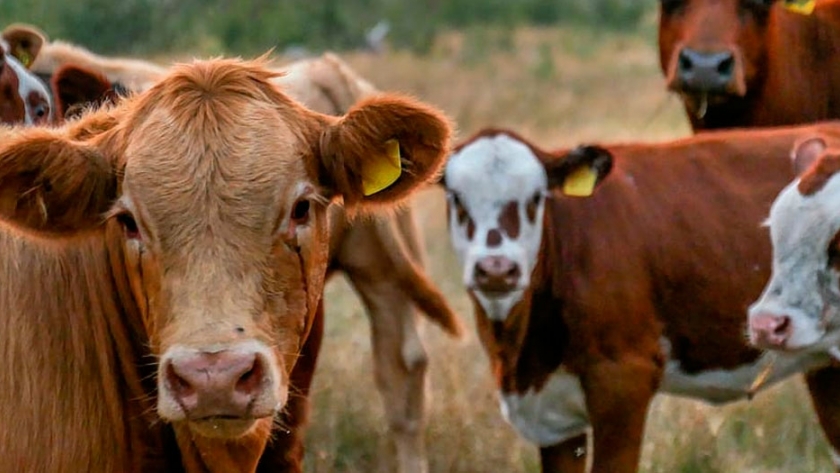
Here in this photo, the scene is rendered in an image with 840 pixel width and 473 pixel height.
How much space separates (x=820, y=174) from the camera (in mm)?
5008

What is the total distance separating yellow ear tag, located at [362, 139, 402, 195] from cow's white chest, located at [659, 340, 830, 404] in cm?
193

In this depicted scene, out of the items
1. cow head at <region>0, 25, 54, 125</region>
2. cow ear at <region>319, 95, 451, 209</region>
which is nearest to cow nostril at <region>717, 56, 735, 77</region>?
cow head at <region>0, 25, 54, 125</region>

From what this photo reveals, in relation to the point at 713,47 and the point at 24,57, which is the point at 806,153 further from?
the point at 24,57

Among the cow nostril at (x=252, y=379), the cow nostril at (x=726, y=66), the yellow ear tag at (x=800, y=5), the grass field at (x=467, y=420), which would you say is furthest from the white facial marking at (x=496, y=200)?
the yellow ear tag at (x=800, y=5)

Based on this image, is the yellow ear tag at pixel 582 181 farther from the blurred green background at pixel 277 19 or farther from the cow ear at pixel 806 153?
the blurred green background at pixel 277 19

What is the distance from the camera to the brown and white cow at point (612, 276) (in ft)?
18.8

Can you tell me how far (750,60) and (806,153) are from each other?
218cm

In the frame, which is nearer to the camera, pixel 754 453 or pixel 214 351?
pixel 214 351

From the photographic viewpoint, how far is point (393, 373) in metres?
7.49

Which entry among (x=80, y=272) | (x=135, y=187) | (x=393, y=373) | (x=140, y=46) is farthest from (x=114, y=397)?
(x=140, y=46)

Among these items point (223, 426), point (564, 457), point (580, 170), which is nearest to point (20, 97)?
point (580, 170)

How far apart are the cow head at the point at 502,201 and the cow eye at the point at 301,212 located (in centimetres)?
161

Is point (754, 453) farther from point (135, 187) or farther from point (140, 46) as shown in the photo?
point (140, 46)

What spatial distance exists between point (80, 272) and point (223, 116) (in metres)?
0.72
